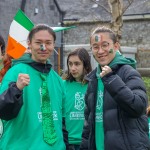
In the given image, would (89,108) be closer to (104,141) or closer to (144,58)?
(104,141)

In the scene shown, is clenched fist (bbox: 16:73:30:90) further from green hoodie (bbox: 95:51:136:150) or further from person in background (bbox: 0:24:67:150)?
green hoodie (bbox: 95:51:136:150)

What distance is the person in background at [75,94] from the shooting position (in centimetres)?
479

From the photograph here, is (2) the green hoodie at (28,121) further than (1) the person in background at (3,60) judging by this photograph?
No

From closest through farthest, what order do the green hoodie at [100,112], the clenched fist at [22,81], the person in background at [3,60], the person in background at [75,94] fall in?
the clenched fist at [22,81] → the green hoodie at [100,112] → the person in background at [3,60] → the person in background at [75,94]

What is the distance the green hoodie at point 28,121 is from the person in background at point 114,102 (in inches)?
12.5

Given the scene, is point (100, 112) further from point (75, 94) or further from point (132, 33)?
point (132, 33)

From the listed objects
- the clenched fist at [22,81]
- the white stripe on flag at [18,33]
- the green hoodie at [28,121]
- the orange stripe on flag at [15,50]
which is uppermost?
the white stripe on flag at [18,33]

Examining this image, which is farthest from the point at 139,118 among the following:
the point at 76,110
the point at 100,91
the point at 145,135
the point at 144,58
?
the point at 144,58

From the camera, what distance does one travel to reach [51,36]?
3.64m

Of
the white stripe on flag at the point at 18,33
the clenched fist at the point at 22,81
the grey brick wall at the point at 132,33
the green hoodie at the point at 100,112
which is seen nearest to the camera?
the clenched fist at the point at 22,81

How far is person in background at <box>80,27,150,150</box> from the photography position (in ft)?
10.8

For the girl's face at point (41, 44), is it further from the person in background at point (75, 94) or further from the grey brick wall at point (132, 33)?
the grey brick wall at point (132, 33)

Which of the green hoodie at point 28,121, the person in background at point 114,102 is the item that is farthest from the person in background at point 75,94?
the green hoodie at point 28,121

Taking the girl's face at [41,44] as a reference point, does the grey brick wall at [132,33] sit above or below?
above
